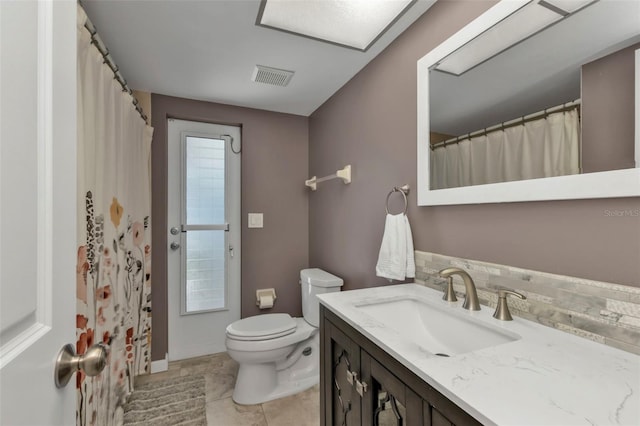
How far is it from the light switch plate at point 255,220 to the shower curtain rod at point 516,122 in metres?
1.68

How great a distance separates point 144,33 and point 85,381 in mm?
1663

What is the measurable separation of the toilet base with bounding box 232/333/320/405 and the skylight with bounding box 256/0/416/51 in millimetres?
1922

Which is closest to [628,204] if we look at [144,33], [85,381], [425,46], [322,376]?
[425,46]

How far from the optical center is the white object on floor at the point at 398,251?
52.5 inches

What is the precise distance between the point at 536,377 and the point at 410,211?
899mm

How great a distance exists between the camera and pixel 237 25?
1419 mm

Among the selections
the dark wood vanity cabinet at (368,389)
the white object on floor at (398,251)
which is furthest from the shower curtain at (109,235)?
the white object on floor at (398,251)

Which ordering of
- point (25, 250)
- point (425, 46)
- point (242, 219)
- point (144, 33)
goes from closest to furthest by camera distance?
point (25, 250), point (425, 46), point (144, 33), point (242, 219)

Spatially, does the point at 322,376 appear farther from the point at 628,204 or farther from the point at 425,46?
the point at 425,46

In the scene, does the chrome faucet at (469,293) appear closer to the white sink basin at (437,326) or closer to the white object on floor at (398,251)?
the white sink basin at (437,326)

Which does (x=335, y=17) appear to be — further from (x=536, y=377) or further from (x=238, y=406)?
(x=238, y=406)

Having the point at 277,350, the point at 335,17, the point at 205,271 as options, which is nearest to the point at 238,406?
the point at 277,350

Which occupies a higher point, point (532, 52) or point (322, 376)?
point (532, 52)

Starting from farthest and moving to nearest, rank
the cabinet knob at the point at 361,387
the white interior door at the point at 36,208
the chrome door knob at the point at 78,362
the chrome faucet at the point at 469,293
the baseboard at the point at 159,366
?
the baseboard at the point at 159,366 → the chrome faucet at the point at 469,293 → the cabinet knob at the point at 361,387 → the chrome door knob at the point at 78,362 → the white interior door at the point at 36,208
